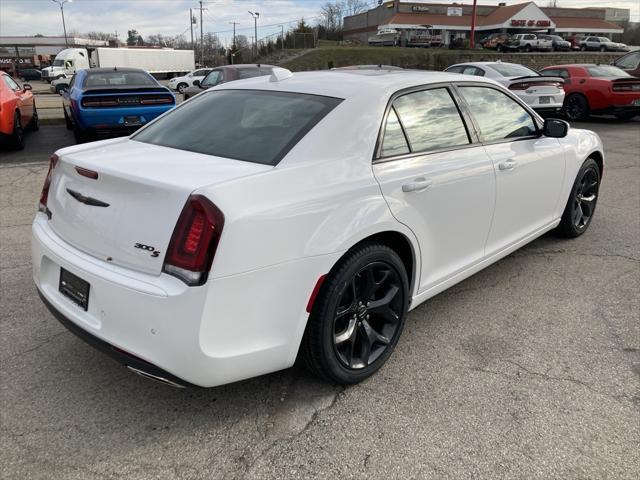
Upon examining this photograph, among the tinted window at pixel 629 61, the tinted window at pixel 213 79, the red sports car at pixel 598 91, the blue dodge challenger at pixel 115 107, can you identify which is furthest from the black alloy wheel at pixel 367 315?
the tinted window at pixel 629 61

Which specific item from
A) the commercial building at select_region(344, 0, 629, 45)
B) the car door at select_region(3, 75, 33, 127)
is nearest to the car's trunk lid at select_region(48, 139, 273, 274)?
the car door at select_region(3, 75, 33, 127)

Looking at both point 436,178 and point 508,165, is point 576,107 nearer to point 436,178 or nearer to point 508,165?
point 508,165

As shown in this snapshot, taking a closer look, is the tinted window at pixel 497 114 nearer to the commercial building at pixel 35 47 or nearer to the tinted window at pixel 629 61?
the tinted window at pixel 629 61

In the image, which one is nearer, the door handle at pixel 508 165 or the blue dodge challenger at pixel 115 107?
the door handle at pixel 508 165

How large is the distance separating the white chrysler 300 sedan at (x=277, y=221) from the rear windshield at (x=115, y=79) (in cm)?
751

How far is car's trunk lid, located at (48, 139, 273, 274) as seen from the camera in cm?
218

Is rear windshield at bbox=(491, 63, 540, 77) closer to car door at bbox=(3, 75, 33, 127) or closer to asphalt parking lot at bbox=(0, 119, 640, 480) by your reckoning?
car door at bbox=(3, 75, 33, 127)

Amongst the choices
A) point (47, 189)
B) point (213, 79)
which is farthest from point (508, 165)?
point (213, 79)

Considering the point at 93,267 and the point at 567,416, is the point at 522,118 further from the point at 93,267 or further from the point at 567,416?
the point at 93,267

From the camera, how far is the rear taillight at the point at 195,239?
6.82ft

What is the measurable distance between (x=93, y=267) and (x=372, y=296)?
136 centimetres

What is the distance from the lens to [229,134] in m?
2.90

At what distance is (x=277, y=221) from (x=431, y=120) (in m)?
1.44

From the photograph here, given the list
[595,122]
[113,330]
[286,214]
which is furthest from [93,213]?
[595,122]
